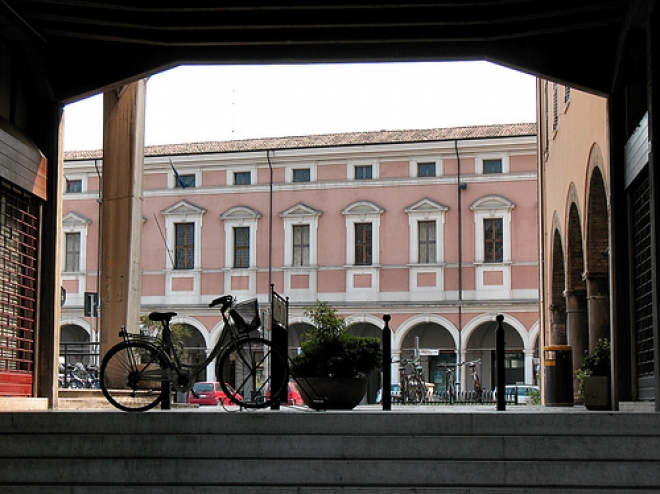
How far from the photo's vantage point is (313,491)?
335 inches

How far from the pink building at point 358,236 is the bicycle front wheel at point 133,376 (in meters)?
33.5

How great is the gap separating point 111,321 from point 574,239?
8.61m

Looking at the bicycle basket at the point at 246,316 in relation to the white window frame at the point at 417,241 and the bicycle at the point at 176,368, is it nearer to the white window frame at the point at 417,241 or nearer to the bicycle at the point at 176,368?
the bicycle at the point at 176,368

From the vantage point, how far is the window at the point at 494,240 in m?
46.0

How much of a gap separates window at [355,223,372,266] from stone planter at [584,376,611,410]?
33635 millimetres

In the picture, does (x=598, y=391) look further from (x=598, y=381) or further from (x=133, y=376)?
(x=133, y=376)

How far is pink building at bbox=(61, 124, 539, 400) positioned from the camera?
45.8m

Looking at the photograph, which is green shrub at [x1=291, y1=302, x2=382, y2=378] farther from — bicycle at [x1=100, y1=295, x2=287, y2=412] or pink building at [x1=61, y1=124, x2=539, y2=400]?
pink building at [x1=61, y1=124, x2=539, y2=400]

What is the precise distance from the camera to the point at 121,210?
1833cm

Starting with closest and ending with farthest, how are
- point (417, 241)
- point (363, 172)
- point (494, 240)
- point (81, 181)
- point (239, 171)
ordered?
point (494, 240)
point (417, 241)
point (363, 172)
point (239, 171)
point (81, 181)

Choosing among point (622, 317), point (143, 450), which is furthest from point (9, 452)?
point (622, 317)

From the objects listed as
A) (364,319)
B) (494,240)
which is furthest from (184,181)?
(494,240)

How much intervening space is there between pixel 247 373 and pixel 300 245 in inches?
1433

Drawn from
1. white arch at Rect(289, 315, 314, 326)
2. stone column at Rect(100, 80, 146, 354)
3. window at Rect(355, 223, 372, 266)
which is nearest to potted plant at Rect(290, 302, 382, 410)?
stone column at Rect(100, 80, 146, 354)
